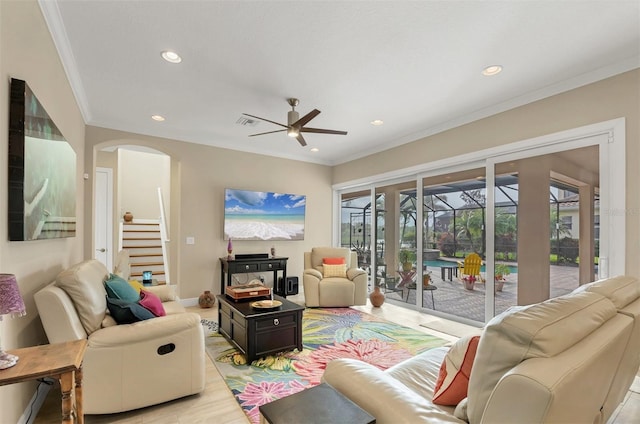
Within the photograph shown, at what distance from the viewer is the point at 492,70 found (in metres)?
2.82

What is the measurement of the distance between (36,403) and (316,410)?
2210 mm

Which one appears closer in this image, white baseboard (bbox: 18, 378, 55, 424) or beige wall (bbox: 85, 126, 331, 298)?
white baseboard (bbox: 18, 378, 55, 424)

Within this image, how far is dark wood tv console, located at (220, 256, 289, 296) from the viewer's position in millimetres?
4883

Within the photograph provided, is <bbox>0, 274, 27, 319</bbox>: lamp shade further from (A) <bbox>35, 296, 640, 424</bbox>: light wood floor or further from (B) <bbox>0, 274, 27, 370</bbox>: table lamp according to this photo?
(A) <bbox>35, 296, 640, 424</bbox>: light wood floor

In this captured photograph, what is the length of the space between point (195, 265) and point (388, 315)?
311 cm

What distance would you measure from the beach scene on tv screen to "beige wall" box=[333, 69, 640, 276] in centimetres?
236

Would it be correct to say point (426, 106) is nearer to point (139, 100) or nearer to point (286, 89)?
point (286, 89)

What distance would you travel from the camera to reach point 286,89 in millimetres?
3227

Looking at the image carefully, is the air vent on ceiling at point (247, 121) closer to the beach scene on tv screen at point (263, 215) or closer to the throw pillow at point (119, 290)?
the beach scene on tv screen at point (263, 215)

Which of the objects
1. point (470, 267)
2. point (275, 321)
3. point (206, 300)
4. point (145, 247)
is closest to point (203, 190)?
point (206, 300)

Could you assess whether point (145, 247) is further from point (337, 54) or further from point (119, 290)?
point (337, 54)

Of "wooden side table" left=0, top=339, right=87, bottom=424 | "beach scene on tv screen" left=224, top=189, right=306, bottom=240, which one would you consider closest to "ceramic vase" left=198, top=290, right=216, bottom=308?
"beach scene on tv screen" left=224, top=189, right=306, bottom=240

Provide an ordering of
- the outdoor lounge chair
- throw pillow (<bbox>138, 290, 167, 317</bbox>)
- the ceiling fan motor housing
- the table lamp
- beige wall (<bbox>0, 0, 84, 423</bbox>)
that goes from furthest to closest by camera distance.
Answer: the outdoor lounge chair, the ceiling fan motor housing, throw pillow (<bbox>138, 290, 167, 317</bbox>), beige wall (<bbox>0, 0, 84, 423</bbox>), the table lamp

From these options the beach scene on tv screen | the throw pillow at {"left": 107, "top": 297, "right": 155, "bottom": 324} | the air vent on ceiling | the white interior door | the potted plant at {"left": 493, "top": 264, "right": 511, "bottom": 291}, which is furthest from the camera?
the white interior door
